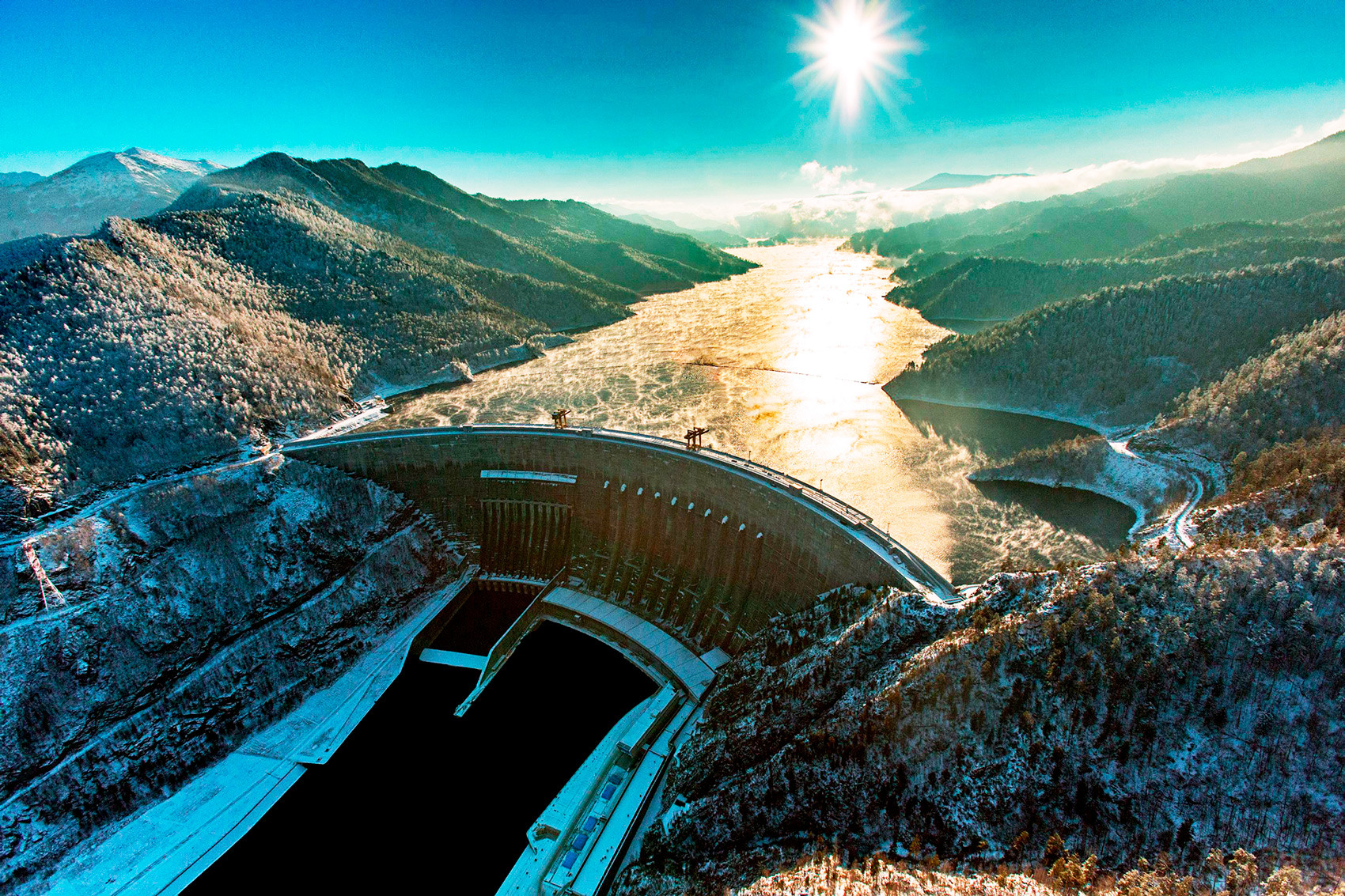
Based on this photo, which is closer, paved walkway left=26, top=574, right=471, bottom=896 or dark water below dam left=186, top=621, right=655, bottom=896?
dark water below dam left=186, top=621, right=655, bottom=896

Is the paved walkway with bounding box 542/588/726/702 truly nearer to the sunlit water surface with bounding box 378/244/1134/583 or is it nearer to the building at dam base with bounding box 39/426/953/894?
the building at dam base with bounding box 39/426/953/894

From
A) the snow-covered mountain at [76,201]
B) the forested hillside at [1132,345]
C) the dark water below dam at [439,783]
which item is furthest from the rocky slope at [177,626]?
the snow-covered mountain at [76,201]

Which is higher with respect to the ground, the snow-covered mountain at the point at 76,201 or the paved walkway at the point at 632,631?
the snow-covered mountain at the point at 76,201

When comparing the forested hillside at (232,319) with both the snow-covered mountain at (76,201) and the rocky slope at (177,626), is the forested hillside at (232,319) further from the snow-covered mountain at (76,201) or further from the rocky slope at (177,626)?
the snow-covered mountain at (76,201)

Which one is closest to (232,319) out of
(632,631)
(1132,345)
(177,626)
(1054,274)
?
(177,626)

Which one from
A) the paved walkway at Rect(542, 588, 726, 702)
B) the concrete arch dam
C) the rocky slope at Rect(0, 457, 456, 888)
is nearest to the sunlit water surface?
the concrete arch dam

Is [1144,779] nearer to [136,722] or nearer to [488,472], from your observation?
[488,472]

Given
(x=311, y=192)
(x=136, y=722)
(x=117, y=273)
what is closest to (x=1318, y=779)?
(x=136, y=722)

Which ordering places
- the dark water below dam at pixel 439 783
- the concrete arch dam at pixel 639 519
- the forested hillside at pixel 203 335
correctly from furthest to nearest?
the forested hillside at pixel 203 335, the concrete arch dam at pixel 639 519, the dark water below dam at pixel 439 783
